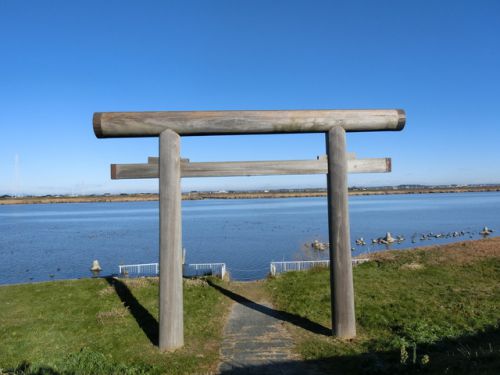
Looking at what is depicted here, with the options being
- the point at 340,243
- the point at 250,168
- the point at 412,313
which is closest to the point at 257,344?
the point at 340,243

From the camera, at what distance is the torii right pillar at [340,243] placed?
723cm

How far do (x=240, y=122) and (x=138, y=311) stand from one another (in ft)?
18.4

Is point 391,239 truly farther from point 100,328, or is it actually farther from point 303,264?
point 100,328

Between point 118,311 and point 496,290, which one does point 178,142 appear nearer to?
point 118,311

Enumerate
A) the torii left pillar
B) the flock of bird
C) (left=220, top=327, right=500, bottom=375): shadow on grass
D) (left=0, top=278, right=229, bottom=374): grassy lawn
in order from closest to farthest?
(left=220, top=327, right=500, bottom=375): shadow on grass, (left=0, top=278, right=229, bottom=374): grassy lawn, the torii left pillar, the flock of bird

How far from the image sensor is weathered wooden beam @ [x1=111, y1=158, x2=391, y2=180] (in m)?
7.26

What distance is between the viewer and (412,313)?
8453mm

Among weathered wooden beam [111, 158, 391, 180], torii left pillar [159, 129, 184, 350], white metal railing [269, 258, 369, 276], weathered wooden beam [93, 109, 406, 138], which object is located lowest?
white metal railing [269, 258, 369, 276]

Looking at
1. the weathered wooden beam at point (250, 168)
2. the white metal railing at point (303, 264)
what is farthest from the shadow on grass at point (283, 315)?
the white metal railing at point (303, 264)

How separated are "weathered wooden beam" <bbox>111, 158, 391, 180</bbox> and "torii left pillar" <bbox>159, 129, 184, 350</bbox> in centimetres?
32

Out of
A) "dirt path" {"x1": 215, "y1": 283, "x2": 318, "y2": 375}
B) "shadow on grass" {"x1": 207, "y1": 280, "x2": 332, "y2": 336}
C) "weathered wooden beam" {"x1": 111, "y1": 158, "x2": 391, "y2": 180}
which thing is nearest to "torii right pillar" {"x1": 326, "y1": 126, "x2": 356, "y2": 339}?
"weathered wooden beam" {"x1": 111, "y1": 158, "x2": 391, "y2": 180}

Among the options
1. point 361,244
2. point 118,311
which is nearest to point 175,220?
point 118,311

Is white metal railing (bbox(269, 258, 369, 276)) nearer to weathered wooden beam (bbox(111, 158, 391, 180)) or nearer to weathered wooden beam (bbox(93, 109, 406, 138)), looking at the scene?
weathered wooden beam (bbox(111, 158, 391, 180))

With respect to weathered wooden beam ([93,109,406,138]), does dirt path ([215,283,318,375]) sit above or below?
below
